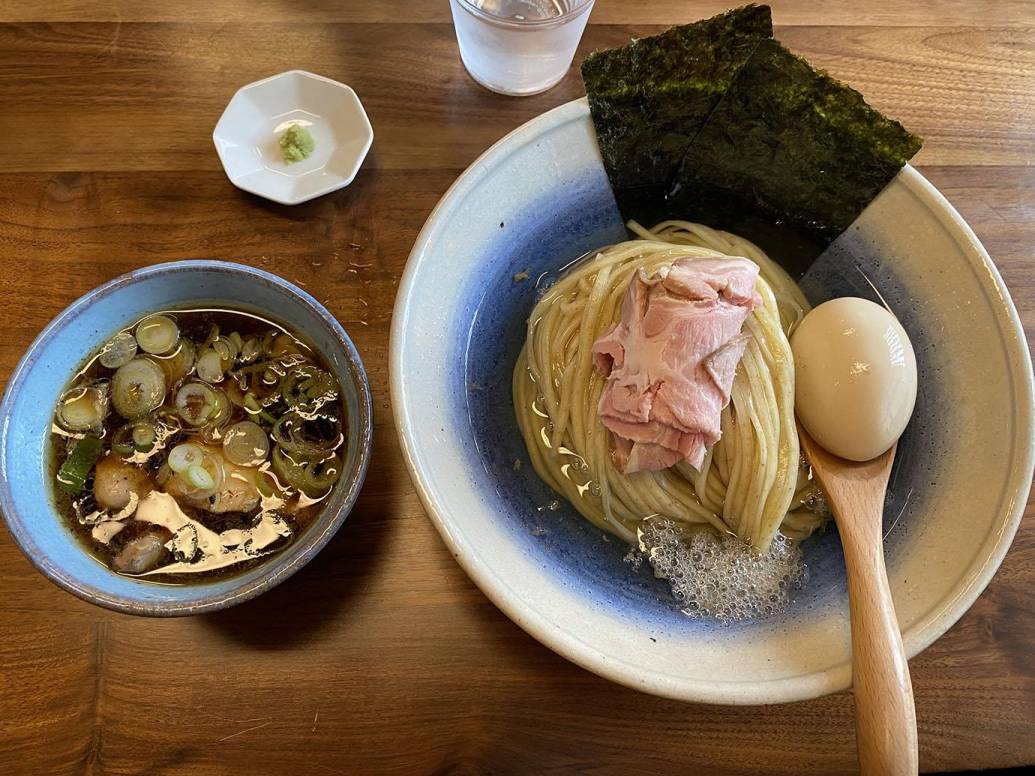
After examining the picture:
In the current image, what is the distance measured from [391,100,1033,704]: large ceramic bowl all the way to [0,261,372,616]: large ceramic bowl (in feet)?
0.68

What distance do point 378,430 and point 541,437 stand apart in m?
0.40

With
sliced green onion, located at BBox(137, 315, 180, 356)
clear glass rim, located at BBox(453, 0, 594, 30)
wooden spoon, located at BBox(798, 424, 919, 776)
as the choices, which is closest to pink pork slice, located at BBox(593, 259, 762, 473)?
wooden spoon, located at BBox(798, 424, 919, 776)

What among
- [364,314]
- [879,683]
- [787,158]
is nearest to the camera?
[879,683]

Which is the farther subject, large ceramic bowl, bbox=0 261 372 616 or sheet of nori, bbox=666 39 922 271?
sheet of nori, bbox=666 39 922 271

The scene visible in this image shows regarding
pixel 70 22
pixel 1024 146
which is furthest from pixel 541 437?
pixel 70 22

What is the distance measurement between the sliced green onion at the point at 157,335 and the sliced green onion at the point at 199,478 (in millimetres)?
298

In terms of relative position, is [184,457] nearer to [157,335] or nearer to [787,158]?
[157,335]

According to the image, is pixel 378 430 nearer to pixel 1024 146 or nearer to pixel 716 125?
pixel 716 125

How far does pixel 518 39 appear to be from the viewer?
185 centimetres

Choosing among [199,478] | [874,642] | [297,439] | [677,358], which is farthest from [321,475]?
[874,642]

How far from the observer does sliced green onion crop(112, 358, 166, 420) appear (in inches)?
61.3

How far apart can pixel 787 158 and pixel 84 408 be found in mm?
1732

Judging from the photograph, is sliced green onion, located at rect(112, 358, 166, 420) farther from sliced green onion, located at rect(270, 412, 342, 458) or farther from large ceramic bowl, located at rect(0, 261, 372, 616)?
sliced green onion, located at rect(270, 412, 342, 458)

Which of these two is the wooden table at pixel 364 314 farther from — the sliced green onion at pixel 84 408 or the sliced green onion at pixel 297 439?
the sliced green onion at pixel 84 408
